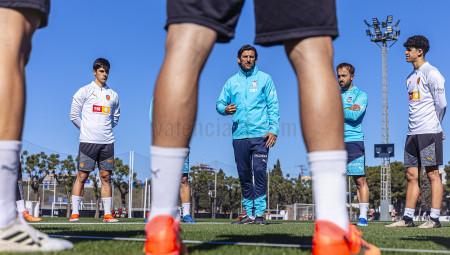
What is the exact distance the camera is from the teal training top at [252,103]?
712 centimetres

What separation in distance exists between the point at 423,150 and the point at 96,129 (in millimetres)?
5463

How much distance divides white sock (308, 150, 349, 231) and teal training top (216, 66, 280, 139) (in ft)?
17.0

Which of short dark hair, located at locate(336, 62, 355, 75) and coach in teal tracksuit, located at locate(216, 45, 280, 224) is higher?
short dark hair, located at locate(336, 62, 355, 75)

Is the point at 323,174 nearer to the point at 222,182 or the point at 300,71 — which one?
the point at 300,71

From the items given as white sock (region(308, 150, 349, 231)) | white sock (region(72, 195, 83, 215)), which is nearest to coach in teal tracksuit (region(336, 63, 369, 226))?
white sock (region(72, 195, 83, 215))

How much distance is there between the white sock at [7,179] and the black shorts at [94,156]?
20.5 feet

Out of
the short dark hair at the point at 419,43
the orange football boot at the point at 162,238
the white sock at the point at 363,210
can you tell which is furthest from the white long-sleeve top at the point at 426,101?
the orange football boot at the point at 162,238

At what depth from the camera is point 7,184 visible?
6.44ft

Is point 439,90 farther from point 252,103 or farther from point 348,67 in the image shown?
point 252,103

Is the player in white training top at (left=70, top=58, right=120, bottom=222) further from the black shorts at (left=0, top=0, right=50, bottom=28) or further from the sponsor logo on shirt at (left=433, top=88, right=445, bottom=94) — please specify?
the black shorts at (left=0, top=0, right=50, bottom=28)

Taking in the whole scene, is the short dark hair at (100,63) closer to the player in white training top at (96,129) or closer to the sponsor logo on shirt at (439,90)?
the player in white training top at (96,129)

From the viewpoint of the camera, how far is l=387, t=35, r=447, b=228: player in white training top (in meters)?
6.69

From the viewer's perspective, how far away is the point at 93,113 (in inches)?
326

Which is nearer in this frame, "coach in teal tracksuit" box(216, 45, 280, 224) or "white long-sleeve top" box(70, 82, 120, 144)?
"coach in teal tracksuit" box(216, 45, 280, 224)
